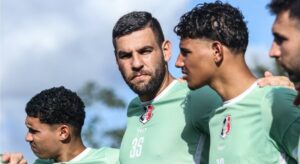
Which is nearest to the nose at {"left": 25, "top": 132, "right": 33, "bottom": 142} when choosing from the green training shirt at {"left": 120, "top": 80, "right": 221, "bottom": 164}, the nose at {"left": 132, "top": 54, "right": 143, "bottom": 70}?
the green training shirt at {"left": 120, "top": 80, "right": 221, "bottom": 164}

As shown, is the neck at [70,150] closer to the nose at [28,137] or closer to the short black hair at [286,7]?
the nose at [28,137]

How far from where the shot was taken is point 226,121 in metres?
5.92

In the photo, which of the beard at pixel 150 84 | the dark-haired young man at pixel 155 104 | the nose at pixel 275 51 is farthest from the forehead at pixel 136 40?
the nose at pixel 275 51

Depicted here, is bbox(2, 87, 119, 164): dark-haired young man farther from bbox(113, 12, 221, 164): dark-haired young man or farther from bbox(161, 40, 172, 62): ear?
bbox(161, 40, 172, 62): ear

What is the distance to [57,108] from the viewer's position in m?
8.30

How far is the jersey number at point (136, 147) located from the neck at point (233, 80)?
87 cm

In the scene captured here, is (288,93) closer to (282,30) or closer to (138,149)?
(282,30)

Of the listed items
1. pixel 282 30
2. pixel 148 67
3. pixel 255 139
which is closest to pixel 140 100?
pixel 148 67

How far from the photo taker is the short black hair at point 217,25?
607 cm

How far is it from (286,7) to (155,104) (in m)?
1.71

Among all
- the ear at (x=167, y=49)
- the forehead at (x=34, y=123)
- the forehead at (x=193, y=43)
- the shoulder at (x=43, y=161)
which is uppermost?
the forehead at (x=193, y=43)

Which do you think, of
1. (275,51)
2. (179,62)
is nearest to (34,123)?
(179,62)

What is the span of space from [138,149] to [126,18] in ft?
3.63

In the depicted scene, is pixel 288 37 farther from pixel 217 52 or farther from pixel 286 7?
pixel 217 52
